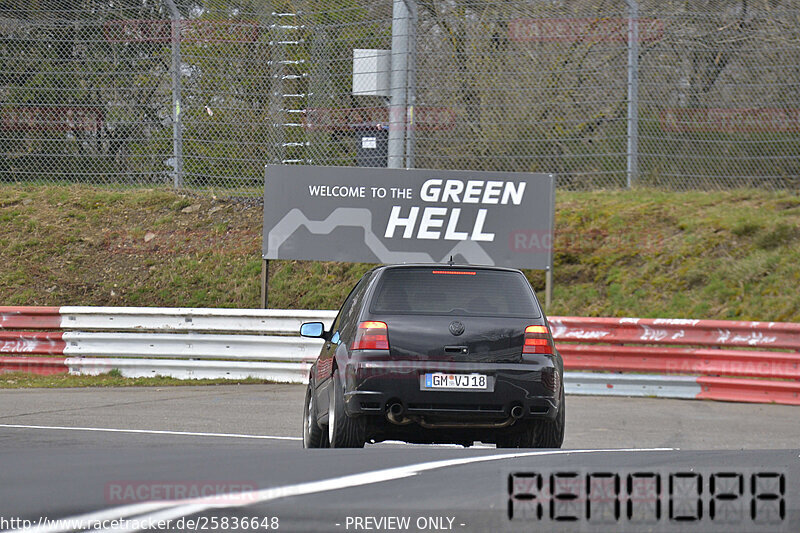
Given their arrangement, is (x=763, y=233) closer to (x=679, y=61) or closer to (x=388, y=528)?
(x=679, y=61)

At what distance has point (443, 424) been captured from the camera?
315 inches

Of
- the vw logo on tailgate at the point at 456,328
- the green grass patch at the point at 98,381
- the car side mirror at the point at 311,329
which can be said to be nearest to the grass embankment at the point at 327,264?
the green grass patch at the point at 98,381

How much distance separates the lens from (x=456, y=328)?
26.2ft

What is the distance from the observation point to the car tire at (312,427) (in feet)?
29.6

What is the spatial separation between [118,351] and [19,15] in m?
7.51

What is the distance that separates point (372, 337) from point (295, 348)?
25.1 feet

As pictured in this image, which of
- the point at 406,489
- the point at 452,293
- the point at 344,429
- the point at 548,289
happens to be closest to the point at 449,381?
the point at 452,293

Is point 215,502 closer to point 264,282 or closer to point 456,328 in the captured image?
point 456,328

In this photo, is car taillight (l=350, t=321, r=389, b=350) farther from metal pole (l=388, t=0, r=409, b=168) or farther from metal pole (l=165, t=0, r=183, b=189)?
metal pole (l=165, t=0, r=183, b=189)

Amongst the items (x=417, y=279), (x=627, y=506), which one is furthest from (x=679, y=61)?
(x=627, y=506)

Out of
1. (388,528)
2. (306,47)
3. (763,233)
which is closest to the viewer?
(388,528)

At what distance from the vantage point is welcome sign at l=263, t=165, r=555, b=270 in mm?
16609

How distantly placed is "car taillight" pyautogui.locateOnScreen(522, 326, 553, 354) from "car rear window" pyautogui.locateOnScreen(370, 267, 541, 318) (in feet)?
0.52
